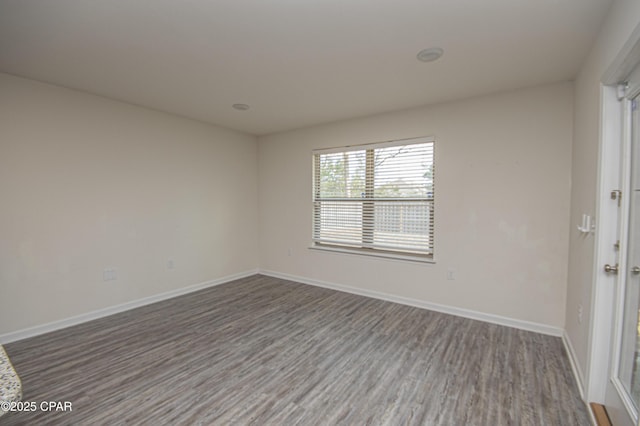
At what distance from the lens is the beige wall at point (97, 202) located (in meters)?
2.74

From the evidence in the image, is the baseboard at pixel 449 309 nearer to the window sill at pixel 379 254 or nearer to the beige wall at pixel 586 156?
the beige wall at pixel 586 156

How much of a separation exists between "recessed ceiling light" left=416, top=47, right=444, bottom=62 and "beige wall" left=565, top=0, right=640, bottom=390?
1.00m

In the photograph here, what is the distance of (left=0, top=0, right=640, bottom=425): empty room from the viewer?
5.81ft

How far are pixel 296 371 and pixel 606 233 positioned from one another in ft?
7.72

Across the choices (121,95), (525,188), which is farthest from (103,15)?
(525,188)

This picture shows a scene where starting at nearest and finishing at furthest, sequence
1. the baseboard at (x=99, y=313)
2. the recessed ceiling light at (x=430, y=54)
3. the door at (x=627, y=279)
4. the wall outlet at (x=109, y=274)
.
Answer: the door at (x=627, y=279) → the recessed ceiling light at (x=430, y=54) → the baseboard at (x=99, y=313) → the wall outlet at (x=109, y=274)

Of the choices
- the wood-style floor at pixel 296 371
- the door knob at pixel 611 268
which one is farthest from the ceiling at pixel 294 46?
the wood-style floor at pixel 296 371

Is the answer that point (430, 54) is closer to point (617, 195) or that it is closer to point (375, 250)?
point (617, 195)

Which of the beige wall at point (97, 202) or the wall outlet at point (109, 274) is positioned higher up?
the beige wall at point (97, 202)

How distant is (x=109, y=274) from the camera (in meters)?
3.37

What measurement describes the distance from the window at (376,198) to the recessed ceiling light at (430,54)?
4.31 ft

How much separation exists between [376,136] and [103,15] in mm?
3075

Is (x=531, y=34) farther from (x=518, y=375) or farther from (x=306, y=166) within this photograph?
(x=306, y=166)

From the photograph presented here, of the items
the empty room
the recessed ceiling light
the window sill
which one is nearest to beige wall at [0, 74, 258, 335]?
the empty room
